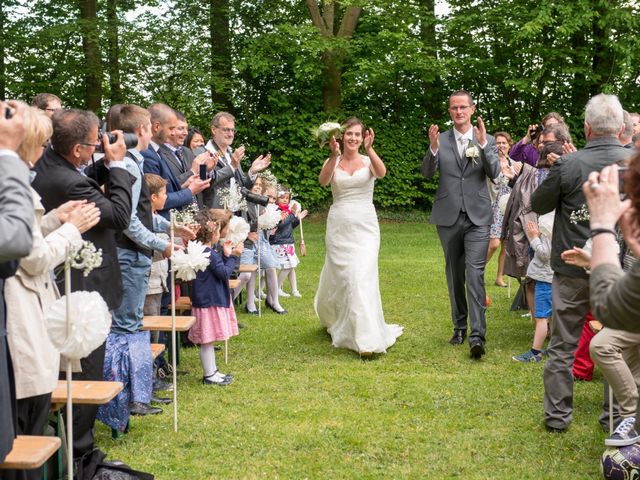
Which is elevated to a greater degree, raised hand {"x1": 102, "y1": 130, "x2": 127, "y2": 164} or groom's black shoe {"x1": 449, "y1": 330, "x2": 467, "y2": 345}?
raised hand {"x1": 102, "y1": 130, "x2": 127, "y2": 164}

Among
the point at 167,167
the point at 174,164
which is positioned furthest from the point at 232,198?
the point at 167,167

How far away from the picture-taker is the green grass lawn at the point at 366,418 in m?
5.43

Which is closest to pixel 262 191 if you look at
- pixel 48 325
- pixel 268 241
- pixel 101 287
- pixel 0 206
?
pixel 268 241

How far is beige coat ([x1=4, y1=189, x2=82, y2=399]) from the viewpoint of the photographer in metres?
3.89

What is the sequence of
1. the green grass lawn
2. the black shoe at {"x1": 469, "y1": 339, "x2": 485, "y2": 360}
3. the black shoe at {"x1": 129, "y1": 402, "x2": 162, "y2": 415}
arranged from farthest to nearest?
the black shoe at {"x1": 469, "y1": 339, "x2": 485, "y2": 360}, the black shoe at {"x1": 129, "y1": 402, "x2": 162, "y2": 415}, the green grass lawn

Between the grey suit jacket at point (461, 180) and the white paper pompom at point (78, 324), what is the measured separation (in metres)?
4.99

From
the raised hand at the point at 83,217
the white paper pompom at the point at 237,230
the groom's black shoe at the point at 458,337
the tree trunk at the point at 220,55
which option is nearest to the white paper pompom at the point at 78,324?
the raised hand at the point at 83,217

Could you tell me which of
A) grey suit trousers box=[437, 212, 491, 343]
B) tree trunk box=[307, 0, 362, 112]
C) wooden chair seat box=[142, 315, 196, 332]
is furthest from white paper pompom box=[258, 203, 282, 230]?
tree trunk box=[307, 0, 362, 112]

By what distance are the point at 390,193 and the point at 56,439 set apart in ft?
67.4

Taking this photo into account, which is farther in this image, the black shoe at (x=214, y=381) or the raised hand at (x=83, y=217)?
the black shoe at (x=214, y=381)

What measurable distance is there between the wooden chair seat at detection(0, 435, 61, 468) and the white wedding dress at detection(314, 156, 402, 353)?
4.86 metres

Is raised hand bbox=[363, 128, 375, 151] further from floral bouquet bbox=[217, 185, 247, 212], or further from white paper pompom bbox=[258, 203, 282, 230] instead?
white paper pompom bbox=[258, 203, 282, 230]

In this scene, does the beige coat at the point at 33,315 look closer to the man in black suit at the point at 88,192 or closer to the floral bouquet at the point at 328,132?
the man in black suit at the point at 88,192

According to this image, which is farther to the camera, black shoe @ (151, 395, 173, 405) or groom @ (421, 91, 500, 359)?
groom @ (421, 91, 500, 359)
